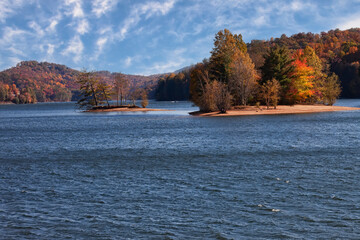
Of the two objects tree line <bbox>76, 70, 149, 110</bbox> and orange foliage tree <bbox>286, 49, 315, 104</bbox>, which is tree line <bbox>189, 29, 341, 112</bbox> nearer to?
orange foliage tree <bbox>286, 49, 315, 104</bbox>

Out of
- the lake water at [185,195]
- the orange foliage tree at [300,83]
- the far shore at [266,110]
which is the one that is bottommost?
the lake water at [185,195]

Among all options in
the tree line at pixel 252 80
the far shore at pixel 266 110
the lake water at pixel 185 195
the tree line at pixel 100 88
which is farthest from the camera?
the tree line at pixel 100 88

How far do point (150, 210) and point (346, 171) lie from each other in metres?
10.7

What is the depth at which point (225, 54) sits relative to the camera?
278 ft

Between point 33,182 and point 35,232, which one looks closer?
point 35,232

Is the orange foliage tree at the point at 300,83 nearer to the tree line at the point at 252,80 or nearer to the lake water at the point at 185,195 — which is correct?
the tree line at the point at 252,80

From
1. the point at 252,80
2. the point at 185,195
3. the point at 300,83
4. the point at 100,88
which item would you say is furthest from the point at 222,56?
the point at 185,195

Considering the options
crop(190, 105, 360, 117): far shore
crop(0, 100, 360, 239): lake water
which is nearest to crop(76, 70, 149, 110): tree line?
crop(190, 105, 360, 117): far shore

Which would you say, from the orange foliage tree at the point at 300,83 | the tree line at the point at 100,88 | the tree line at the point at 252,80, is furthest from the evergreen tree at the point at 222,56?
the tree line at the point at 100,88

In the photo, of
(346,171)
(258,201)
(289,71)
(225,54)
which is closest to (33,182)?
(258,201)

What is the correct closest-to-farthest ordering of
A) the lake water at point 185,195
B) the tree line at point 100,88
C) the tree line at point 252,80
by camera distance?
the lake water at point 185,195
the tree line at point 252,80
the tree line at point 100,88

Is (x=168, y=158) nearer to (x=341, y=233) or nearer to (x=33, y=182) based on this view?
(x=33, y=182)

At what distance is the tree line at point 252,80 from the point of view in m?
80.8

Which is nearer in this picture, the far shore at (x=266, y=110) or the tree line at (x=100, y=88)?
the far shore at (x=266, y=110)
